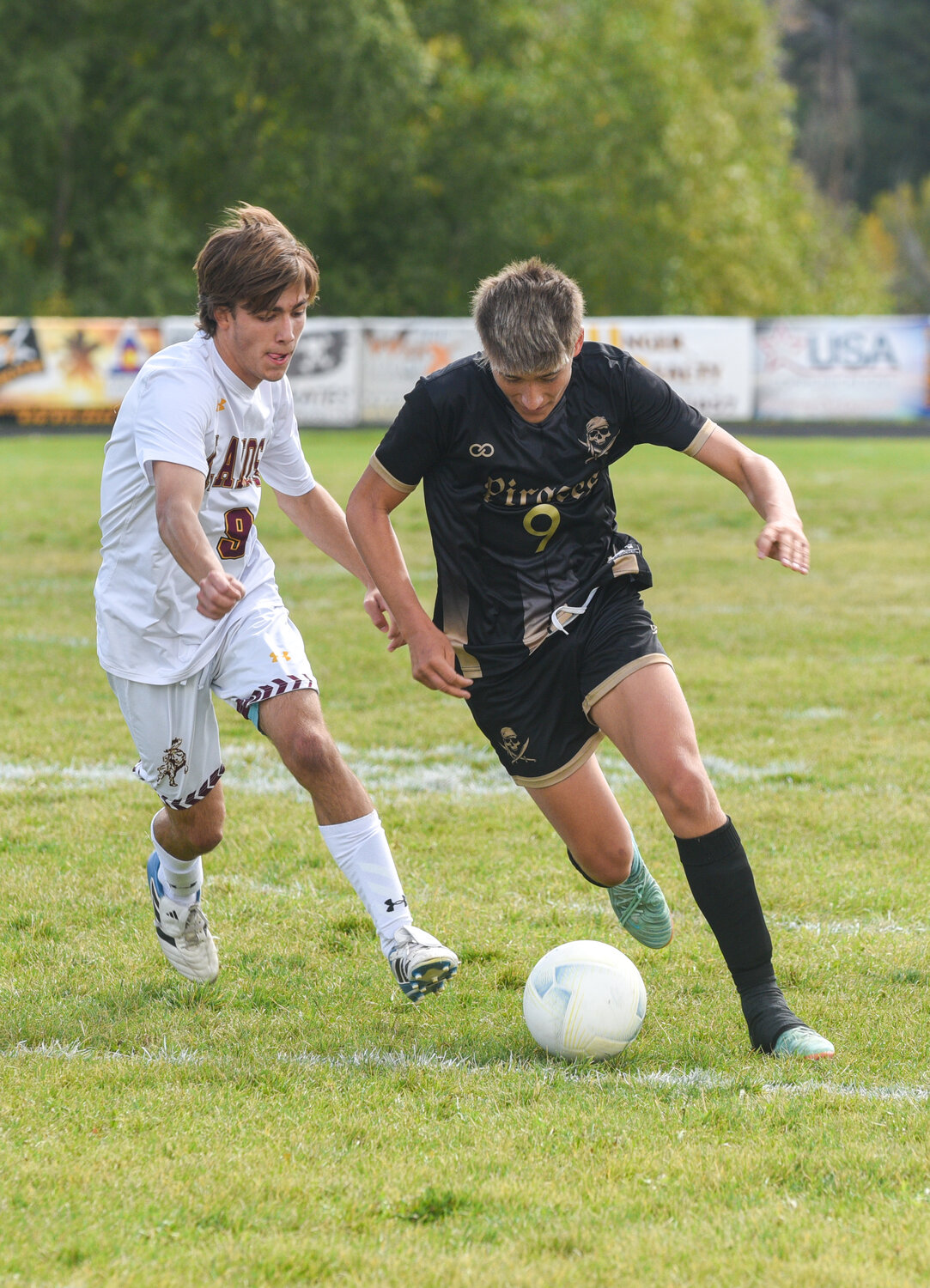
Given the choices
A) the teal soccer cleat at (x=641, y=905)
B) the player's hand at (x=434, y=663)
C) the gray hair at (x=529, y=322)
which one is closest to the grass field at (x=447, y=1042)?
the teal soccer cleat at (x=641, y=905)

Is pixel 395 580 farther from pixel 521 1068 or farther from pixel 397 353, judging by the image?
pixel 397 353

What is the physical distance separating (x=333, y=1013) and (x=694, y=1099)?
1.06 meters

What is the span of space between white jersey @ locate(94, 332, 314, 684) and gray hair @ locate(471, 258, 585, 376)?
27.2 inches

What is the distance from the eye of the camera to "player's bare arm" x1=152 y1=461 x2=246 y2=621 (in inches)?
138

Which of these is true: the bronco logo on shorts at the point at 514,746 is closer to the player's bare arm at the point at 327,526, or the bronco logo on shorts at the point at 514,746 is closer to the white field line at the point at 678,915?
the player's bare arm at the point at 327,526

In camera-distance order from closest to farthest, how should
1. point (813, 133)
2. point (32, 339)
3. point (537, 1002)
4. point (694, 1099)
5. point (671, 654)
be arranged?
1. point (694, 1099)
2. point (537, 1002)
3. point (671, 654)
4. point (32, 339)
5. point (813, 133)

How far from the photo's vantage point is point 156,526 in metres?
4.02

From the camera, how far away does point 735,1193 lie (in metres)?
2.96

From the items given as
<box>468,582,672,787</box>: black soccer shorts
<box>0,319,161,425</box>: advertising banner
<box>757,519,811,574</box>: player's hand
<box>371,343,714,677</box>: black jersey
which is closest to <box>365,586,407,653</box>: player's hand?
<box>371,343,714,677</box>: black jersey

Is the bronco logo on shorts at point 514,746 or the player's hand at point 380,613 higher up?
the player's hand at point 380,613

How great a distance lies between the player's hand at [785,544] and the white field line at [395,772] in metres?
2.65

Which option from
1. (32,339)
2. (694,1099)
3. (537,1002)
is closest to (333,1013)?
(537,1002)

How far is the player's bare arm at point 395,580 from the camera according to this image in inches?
159

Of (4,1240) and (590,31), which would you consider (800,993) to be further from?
(590,31)
